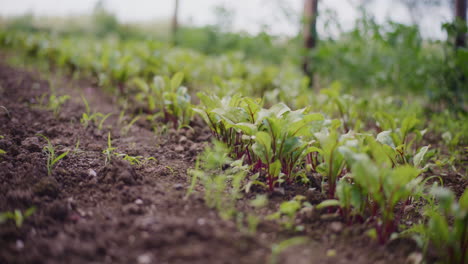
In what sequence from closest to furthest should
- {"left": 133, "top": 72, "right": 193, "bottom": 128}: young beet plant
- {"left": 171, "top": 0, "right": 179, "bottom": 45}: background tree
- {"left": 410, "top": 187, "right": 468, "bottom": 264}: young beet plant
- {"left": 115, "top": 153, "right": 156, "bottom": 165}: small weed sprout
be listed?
{"left": 410, "top": 187, "right": 468, "bottom": 264}: young beet plant < {"left": 115, "top": 153, "right": 156, "bottom": 165}: small weed sprout < {"left": 133, "top": 72, "right": 193, "bottom": 128}: young beet plant < {"left": 171, "top": 0, "right": 179, "bottom": 45}: background tree

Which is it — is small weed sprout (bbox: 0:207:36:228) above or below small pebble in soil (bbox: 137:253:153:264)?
above

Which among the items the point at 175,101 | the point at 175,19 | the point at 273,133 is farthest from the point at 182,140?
the point at 175,19

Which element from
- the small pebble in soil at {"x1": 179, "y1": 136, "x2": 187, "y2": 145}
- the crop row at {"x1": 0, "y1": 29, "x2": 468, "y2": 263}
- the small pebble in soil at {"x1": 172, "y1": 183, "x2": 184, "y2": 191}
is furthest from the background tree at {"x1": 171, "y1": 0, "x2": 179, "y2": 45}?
the small pebble in soil at {"x1": 172, "y1": 183, "x2": 184, "y2": 191}

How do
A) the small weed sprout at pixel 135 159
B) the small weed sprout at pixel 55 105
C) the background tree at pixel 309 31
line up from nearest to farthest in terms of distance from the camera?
the small weed sprout at pixel 135 159 < the small weed sprout at pixel 55 105 < the background tree at pixel 309 31

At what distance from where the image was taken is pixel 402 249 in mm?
1467

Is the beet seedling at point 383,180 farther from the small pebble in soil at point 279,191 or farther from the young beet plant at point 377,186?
the small pebble in soil at point 279,191

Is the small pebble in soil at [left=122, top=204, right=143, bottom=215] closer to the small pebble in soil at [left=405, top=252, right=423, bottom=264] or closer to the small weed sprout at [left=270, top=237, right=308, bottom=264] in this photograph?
the small weed sprout at [left=270, top=237, right=308, bottom=264]

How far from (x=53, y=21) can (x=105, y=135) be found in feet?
35.2

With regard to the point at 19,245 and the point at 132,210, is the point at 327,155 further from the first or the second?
the point at 19,245

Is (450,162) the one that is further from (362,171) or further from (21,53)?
(21,53)

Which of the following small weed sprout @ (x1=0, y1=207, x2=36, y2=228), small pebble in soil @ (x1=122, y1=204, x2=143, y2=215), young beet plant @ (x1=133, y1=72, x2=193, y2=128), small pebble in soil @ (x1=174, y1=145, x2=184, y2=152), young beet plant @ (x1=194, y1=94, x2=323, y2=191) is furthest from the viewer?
young beet plant @ (x1=133, y1=72, x2=193, y2=128)

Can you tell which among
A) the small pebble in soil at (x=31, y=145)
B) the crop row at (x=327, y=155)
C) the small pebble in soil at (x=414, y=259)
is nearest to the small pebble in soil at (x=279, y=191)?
the crop row at (x=327, y=155)

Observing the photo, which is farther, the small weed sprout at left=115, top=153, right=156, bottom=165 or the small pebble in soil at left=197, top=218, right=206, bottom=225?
the small weed sprout at left=115, top=153, right=156, bottom=165

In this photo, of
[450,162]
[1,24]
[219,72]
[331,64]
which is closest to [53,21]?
[1,24]
